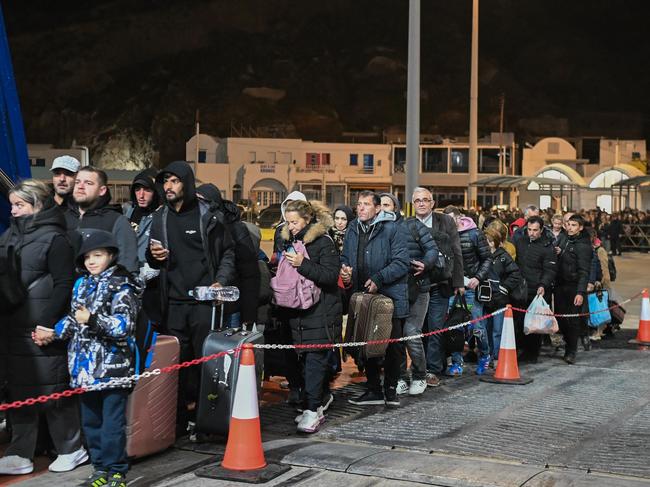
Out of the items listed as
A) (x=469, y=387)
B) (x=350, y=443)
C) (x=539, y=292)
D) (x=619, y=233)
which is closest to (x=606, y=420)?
(x=469, y=387)

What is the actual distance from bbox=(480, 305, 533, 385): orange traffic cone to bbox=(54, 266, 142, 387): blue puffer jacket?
498 centimetres

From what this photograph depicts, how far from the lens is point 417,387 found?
28.7ft

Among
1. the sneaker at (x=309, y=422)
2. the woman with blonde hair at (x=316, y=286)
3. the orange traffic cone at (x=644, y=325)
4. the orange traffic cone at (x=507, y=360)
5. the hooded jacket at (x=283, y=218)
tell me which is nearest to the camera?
the sneaker at (x=309, y=422)

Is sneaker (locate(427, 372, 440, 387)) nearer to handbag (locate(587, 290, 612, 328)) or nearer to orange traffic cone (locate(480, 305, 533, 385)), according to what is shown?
orange traffic cone (locate(480, 305, 533, 385))

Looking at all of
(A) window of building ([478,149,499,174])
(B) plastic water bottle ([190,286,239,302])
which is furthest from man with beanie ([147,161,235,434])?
(A) window of building ([478,149,499,174])

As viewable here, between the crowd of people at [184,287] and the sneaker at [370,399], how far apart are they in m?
0.01

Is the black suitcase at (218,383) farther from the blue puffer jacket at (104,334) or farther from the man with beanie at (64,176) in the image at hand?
the man with beanie at (64,176)

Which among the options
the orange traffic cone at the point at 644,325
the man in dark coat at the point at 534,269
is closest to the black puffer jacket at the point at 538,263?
the man in dark coat at the point at 534,269

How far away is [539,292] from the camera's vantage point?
1084 cm

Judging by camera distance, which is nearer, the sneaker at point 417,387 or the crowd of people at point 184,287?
the crowd of people at point 184,287

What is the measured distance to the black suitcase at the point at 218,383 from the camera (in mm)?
6363

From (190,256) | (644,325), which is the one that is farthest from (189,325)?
(644,325)

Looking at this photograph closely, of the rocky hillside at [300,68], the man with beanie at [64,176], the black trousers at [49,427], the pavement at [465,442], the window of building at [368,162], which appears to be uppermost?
the rocky hillside at [300,68]

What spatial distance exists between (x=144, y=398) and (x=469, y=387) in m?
4.20
